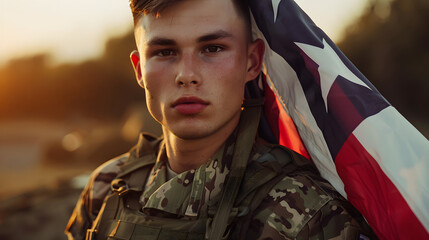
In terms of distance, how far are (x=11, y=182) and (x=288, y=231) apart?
18.4m

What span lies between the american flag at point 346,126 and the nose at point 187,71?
436 mm

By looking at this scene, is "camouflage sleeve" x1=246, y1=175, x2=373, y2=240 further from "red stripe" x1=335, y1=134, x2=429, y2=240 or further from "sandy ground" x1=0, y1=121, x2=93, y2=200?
"sandy ground" x1=0, y1=121, x2=93, y2=200

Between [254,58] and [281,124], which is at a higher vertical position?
[254,58]

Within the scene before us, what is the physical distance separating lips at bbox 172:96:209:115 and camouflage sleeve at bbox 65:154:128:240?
35.0 inches

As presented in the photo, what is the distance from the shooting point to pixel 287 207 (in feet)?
6.91

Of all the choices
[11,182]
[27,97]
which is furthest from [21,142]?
[11,182]

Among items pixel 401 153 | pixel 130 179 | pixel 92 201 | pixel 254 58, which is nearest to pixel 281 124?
pixel 254 58

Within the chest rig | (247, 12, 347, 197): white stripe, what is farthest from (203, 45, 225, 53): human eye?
the chest rig

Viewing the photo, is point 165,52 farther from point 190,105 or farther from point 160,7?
point 190,105

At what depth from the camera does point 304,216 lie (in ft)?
6.82

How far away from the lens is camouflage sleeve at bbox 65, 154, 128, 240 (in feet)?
9.16

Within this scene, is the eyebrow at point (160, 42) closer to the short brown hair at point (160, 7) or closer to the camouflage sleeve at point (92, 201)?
the short brown hair at point (160, 7)

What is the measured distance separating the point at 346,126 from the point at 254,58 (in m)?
0.69

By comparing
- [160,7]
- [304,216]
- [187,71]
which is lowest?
[304,216]
